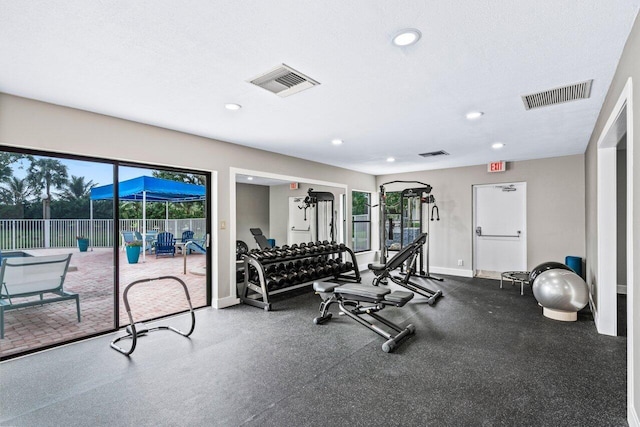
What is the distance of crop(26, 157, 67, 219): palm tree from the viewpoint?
2969 mm

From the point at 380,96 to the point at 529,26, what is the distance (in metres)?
1.22

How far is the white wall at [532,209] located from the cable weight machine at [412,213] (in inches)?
7.9

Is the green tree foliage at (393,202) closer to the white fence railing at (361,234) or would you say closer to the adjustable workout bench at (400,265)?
the white fence railing at (361,234)

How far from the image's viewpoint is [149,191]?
3.84 metres

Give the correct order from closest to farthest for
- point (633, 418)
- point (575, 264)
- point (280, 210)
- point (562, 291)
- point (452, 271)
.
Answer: point (633, 418), point (562, 291), point (575, 264), point (452, 271), point (280, 210)

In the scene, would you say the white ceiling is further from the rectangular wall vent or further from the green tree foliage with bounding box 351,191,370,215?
the green tree foliage with bounding box 351,191,370,215

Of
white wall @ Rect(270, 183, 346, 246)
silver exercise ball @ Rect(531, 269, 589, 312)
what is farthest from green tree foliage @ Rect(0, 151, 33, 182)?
silver exercise ball @ Rect(531, 269, 589, 312)

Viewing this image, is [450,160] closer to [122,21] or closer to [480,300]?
[480,300]

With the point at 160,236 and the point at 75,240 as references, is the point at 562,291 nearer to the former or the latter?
the point at 160,236

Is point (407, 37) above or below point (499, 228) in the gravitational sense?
above

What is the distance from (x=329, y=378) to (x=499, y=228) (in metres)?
5.28

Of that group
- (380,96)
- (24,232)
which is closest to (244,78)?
(380,96)

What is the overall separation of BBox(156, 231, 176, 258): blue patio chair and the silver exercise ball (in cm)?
484

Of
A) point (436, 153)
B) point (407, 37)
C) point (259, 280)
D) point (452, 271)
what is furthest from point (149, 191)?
point (452, 271)
